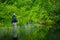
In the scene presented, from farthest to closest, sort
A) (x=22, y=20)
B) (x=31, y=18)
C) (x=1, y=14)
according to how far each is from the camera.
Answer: (x=31, y=18) → (x=22, y=20) → (x=1, y=14)

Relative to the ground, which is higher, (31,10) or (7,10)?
(7,10)

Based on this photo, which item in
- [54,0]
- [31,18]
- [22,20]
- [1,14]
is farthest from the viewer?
[54,0]

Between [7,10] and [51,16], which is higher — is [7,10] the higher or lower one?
the higher one

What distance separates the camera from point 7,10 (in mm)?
14055

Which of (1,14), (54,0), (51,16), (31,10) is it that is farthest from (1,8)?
(54,0)

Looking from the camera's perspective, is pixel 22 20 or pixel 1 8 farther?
pixel 22 20

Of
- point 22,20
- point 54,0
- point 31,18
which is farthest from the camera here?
point 54,0

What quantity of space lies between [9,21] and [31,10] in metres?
3.07

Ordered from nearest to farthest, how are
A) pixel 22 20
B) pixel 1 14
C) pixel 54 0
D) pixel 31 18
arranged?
pixel 1 14
pixel 22 20
pixel 31 18
pixel 54 0

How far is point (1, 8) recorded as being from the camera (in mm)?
14375

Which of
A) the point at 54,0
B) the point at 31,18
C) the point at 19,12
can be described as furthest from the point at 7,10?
the point at 54,0

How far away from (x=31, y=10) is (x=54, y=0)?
9.22 feet

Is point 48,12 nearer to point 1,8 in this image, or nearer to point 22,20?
point 22,20

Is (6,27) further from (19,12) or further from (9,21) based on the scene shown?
(19,12)
